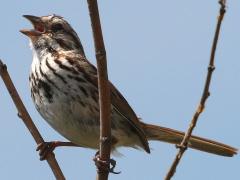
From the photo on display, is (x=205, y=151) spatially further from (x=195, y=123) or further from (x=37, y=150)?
(x=195, y=123)

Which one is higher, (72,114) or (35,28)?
(35,28)

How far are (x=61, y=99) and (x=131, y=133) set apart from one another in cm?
85

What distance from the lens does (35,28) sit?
6305 mm

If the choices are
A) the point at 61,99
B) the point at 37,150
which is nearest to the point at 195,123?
the point at 37,150

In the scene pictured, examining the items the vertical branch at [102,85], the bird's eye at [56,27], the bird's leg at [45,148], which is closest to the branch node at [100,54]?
the vertical branch at [102,85]

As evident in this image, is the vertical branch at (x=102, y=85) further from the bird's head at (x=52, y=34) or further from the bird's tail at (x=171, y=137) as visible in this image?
the bird's tail at (x=171, y=137)

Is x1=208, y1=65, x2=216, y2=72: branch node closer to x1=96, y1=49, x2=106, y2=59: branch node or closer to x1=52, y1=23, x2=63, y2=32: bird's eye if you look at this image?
x1=96, y1=49, x2=106, y2=59: branch node

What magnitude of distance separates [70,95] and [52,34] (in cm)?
106

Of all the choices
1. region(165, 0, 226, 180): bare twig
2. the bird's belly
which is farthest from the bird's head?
region(165, 0, 226, 180): bare twig

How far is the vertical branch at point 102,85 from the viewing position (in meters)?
3.07

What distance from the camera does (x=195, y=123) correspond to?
10.3 ft

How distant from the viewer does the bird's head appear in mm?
6125

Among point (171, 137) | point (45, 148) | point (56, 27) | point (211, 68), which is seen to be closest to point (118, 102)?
point (171, 137)

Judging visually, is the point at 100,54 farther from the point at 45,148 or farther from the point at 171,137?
the point at 171,137
